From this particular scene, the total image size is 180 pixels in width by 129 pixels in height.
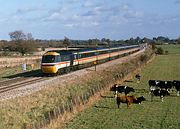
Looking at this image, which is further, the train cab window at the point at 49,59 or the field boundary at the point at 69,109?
the train cab window at the point at 49,59

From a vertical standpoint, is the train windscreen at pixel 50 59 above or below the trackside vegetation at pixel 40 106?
above

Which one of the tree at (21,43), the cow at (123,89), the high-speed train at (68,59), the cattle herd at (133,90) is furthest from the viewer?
the tree at (21,43)

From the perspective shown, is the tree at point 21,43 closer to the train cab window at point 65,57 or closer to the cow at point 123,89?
the train cab window at point 65,57

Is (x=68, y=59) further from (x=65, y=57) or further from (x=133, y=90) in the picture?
(x=133, y=90)

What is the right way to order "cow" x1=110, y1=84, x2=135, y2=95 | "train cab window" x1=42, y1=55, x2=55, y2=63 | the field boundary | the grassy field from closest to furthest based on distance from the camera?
the field boundary < the grassy field < "cow" x1=110, y1=84, x2=135, y2=95 < "train cab window" x1=42, y1=55, x2=55, y2=63

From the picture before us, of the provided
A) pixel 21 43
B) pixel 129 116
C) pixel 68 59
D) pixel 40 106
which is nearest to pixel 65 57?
pixel 68 59

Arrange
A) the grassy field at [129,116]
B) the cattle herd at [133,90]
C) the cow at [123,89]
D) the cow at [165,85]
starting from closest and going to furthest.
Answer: the grassy field at [129,116] → the cattle herd at [133,90] → the cow at [123,89] → the cow at [165,85]

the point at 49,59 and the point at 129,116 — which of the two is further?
the point at 49,59

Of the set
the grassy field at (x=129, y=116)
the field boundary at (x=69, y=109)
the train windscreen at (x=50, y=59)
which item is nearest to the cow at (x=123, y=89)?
the field boundary at (x=69, y=109)

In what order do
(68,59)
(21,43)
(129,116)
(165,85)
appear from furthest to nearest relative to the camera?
1. (21,43)
2. (68,59)
3. (165,85)
4. (129,116)

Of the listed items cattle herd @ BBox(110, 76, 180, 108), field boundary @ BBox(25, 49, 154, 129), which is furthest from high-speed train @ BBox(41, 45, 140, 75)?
cattle herd @ BBox(110, 76, 180, 108)

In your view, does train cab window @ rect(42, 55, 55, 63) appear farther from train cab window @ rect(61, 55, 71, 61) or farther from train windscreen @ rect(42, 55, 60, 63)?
train cab window @ rect(61, 55, 71, 61)

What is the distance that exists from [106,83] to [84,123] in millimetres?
16920

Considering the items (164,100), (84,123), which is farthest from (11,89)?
(84,123)
